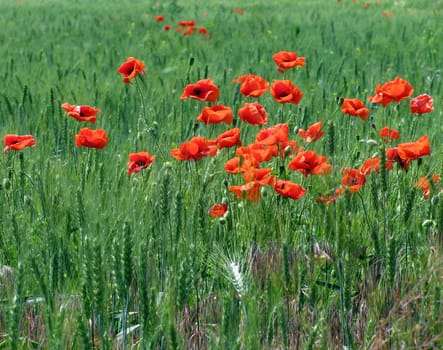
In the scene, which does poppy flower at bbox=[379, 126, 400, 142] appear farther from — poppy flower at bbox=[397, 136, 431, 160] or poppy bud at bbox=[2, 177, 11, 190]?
poppy bud at bbox=[2, 177, 11, 190]

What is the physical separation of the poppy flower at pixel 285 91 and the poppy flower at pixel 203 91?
0.55 feet

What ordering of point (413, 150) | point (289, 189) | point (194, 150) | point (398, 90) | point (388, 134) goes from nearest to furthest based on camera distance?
point (289, 189) < point (413, 150) < point (194, 150) < point (388, 134) < point (398, 90)

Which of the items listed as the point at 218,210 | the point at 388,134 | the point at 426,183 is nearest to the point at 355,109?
the point at 388,134

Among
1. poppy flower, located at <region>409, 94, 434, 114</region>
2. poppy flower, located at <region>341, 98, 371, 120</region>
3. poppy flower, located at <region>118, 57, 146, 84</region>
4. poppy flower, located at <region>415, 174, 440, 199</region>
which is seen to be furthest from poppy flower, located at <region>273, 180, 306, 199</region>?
poppy flower, located at <region>118, 57, 146, 84</region>

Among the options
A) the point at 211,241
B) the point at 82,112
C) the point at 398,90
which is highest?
the point at 398,90

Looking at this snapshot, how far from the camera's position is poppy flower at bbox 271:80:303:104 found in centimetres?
225

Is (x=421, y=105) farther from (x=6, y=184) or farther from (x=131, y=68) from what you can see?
(x=6, y=184)

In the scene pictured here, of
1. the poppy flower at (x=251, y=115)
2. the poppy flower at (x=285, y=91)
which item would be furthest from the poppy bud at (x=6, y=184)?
the poppy flower at (x=285, y=91)

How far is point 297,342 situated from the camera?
1.44 m

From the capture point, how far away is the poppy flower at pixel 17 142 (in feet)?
6.46

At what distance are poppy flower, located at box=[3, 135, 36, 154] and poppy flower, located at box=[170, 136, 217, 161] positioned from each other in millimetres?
382

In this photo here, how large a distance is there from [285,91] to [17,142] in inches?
29.8

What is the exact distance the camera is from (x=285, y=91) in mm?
2293

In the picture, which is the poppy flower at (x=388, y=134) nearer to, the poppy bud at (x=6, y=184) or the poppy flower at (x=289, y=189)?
the poppy flower at (x=289, y=189)
